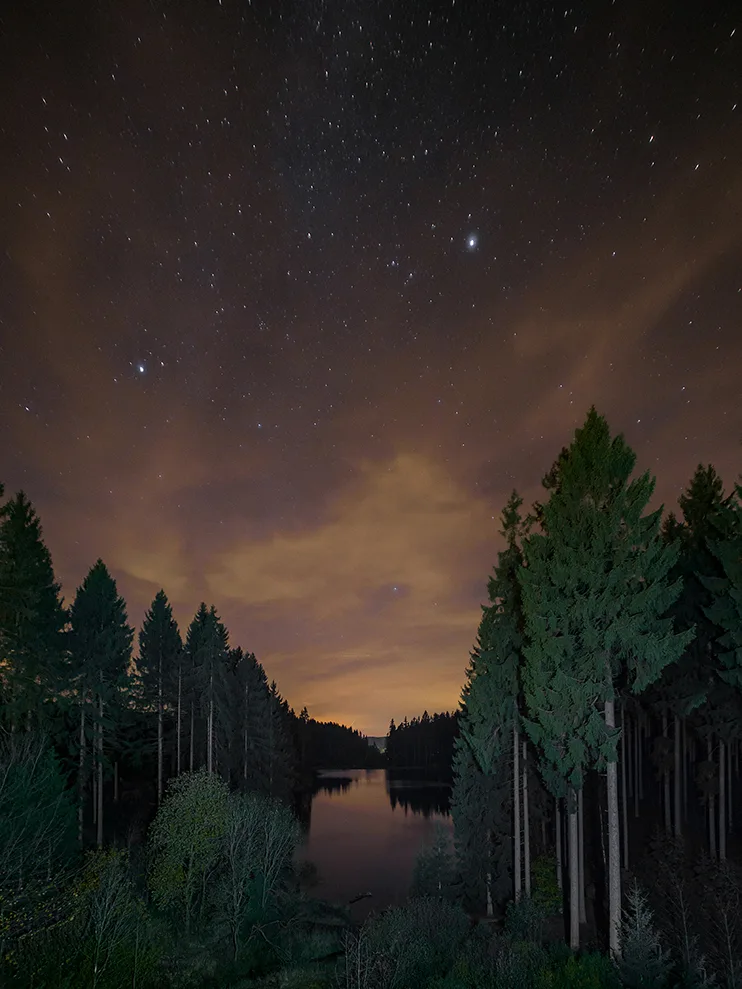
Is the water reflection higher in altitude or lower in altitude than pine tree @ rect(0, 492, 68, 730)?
lower

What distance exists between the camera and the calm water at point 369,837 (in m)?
39.0

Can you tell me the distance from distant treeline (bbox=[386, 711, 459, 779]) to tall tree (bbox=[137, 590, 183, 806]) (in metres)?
80.2

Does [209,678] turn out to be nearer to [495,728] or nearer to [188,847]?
[188,847]

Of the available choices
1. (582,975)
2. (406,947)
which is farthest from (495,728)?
(582,975)

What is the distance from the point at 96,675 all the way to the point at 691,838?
33021 millimetres

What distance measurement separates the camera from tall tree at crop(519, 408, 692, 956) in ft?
60.4

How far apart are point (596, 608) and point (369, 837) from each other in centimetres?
5201

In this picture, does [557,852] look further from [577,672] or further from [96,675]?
[96,675]

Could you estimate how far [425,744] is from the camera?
6093 inches

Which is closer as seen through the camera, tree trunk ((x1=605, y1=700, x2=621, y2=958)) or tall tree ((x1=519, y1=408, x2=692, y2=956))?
tree trunk ((x1=605, y1=700, x2=621, y2=958))

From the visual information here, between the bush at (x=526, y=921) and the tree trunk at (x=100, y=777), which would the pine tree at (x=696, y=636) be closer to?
the bush at (x=526, y=921)

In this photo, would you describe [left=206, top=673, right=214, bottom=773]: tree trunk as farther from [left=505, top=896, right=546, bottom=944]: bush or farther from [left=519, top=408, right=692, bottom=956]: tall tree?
[left=519, top=408, right=692, bottom=956]: tall tree

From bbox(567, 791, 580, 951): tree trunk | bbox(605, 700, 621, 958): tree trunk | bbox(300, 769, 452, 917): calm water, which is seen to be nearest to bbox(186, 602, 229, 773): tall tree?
bbox(300, 769, 452, 917): calm water

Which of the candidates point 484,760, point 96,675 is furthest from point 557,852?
point 96,675
